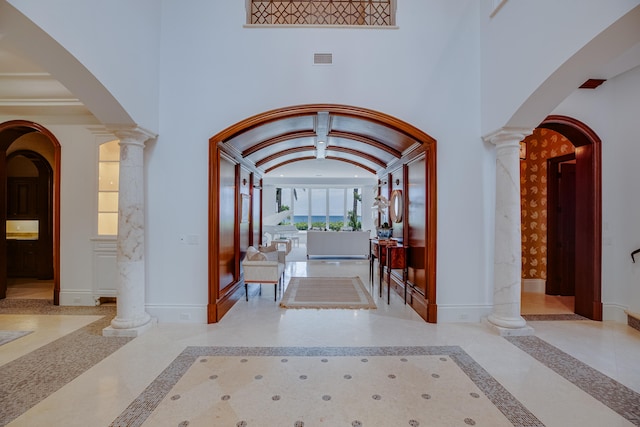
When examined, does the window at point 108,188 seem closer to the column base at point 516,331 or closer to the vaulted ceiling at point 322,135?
the vaulted ceiling at point 322,135

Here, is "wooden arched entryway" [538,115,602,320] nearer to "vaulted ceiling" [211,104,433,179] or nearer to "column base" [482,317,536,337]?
"column base" [482,317,536,337]

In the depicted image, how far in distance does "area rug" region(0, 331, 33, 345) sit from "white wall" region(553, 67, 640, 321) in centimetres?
747

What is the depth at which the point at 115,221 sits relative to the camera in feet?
17.0

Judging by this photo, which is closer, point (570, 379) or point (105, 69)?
point (570, 379)

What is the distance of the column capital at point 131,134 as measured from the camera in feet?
12.6

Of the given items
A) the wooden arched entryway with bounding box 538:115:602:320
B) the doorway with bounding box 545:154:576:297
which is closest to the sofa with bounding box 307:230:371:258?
the doorway with bounding box 545:154:576:297

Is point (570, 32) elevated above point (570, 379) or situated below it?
above

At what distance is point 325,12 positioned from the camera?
194 inches

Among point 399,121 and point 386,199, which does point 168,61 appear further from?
point 386,199

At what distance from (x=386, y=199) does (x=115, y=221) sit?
512cm

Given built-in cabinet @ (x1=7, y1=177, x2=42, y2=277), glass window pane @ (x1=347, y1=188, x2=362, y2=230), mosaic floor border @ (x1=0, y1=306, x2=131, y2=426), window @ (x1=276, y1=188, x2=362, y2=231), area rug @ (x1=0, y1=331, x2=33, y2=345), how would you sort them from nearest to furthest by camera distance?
1. mosaic floor border @ (x1=0, y1=306, x2=131, y2=426)
2. area rug @ (x1=0, y1=331, x2=33, y2=345)
3. built-in cabinet @ (x1=7, y1=177, x2=42, y2=277)
4. glass window pane @ (x1=347, y1=188, x2=362, y2=230)
5. window @ (x1=276, y1=188, x2=362, y2=231)

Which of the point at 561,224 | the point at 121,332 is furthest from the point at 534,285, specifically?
the point at 121,332

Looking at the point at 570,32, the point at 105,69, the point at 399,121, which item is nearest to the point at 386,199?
the point at 399,121

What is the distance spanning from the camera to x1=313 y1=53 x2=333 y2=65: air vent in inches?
171
